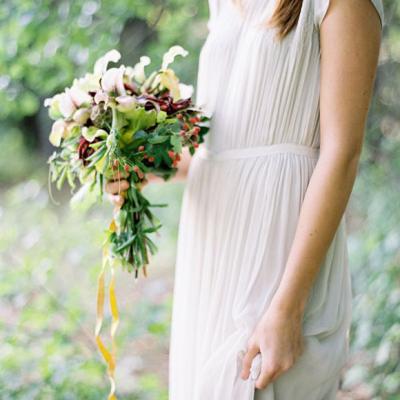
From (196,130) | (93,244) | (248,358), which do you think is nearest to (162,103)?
(196,130)

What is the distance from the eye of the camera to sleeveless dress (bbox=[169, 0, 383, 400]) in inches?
49.7

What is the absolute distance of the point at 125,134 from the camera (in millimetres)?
1396

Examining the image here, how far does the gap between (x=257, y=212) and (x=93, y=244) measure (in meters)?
1.85

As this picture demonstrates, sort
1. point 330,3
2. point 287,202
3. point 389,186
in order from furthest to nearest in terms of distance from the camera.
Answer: point 389,186
point 287,202
point 330,3

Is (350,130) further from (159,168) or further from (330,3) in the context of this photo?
(159,168)

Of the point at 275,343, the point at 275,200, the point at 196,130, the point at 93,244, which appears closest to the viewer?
the point at 275,343

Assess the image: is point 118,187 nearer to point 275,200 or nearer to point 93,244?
point 275,200

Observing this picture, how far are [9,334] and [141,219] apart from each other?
4.51 ft

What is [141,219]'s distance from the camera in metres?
1.54

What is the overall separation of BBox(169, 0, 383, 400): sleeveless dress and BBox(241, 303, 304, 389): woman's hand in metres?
0.02

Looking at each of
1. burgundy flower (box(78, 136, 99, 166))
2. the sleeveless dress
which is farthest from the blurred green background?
burgundy flower (box(78, 136, 99, 166))

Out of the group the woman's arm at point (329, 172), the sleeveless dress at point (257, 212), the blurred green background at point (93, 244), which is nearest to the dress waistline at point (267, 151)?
the sleeveless dress at point (257, 212)

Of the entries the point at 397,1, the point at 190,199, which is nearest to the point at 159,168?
the point at 190,199

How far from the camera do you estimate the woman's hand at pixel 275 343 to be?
119 centimetres
